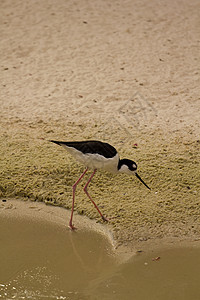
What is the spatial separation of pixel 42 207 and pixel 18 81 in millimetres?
3015

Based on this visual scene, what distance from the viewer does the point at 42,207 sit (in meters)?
4.58

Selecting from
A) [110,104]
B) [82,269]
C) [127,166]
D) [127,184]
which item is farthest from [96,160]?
[110,104]

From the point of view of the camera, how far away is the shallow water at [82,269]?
141 inches

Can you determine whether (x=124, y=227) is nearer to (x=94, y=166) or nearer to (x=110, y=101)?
(x=94, y=166)

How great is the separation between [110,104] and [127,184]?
6.16 feet

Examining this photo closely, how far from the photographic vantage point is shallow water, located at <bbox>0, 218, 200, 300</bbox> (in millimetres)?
3580

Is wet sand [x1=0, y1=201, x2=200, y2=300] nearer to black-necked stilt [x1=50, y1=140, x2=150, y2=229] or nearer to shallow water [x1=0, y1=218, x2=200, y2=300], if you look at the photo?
shallow water [x1=0, y1=218, x2=200, y2=300]

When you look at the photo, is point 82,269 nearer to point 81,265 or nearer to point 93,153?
point 81,265

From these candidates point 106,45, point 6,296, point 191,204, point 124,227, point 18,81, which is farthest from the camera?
point 106,45

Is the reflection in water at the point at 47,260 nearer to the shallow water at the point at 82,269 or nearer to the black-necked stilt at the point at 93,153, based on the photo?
the shallow water at the point at 82,269

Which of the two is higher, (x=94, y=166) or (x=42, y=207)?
(x=94, y=166)

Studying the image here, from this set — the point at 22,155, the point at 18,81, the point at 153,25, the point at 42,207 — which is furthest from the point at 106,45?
the point at 42,207

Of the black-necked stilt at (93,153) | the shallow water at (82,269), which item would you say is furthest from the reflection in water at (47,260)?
the black-necked stilt at (93,153)

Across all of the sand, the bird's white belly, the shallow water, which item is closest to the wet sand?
the shallow water
